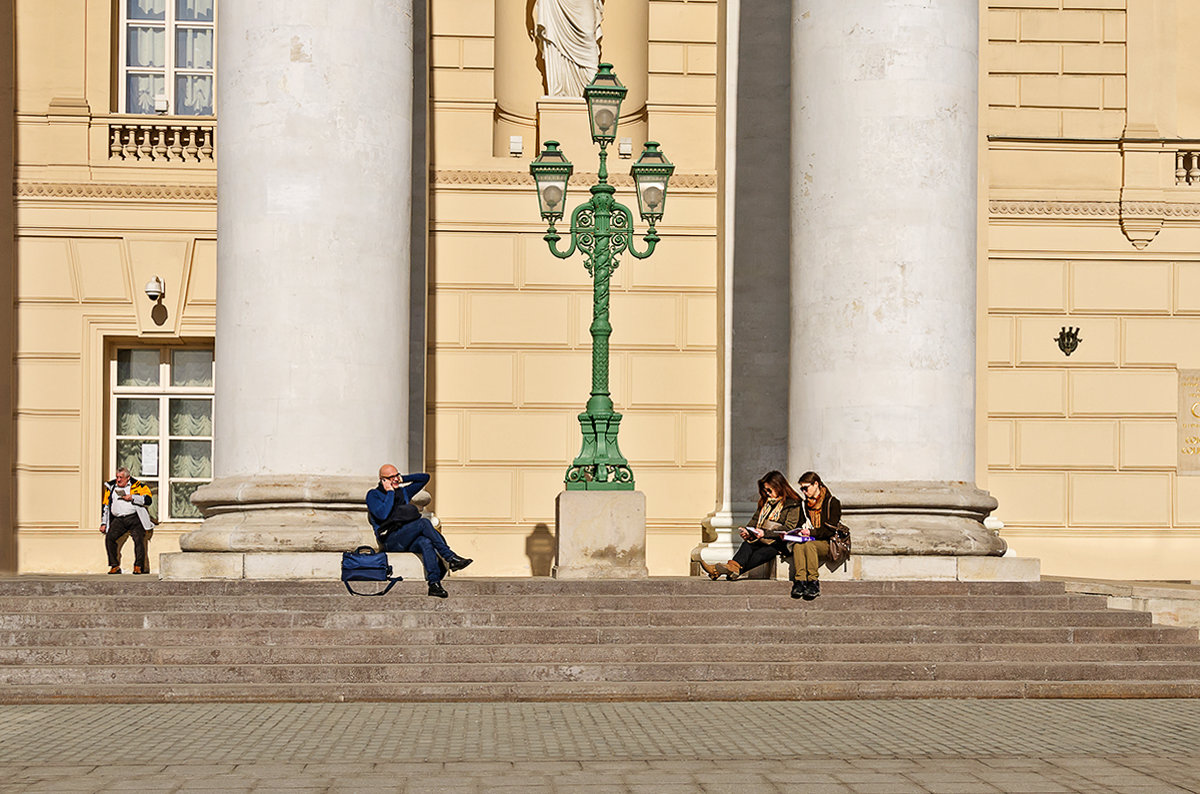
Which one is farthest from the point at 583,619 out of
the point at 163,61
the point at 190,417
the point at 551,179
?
the point at 163,61

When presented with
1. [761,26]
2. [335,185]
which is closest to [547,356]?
[761,26]

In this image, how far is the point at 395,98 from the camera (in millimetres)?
17344

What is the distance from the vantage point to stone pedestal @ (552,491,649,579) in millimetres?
17906

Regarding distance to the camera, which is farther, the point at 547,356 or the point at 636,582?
the point at 547,356

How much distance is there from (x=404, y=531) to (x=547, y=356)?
7.60 metres

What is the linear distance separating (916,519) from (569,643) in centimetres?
419

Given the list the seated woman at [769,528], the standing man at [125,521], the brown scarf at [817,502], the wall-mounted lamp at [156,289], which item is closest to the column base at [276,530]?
the seated woman at [769,528]

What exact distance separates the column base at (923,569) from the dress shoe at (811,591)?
0.69 m

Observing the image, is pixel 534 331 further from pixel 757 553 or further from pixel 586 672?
pixel 586 672

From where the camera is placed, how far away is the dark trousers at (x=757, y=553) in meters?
16.6

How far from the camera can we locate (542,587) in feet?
51.3

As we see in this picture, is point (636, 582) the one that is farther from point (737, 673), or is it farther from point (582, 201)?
point (582, 201)

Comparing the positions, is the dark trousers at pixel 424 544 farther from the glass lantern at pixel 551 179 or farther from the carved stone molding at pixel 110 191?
the carved stone molding at pixel 110 191

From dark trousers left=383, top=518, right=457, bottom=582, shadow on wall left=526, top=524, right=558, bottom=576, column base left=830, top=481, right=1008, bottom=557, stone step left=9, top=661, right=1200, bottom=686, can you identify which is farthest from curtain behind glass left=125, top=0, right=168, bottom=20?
stone step left=9, top=661, right=1200, bottom=686
